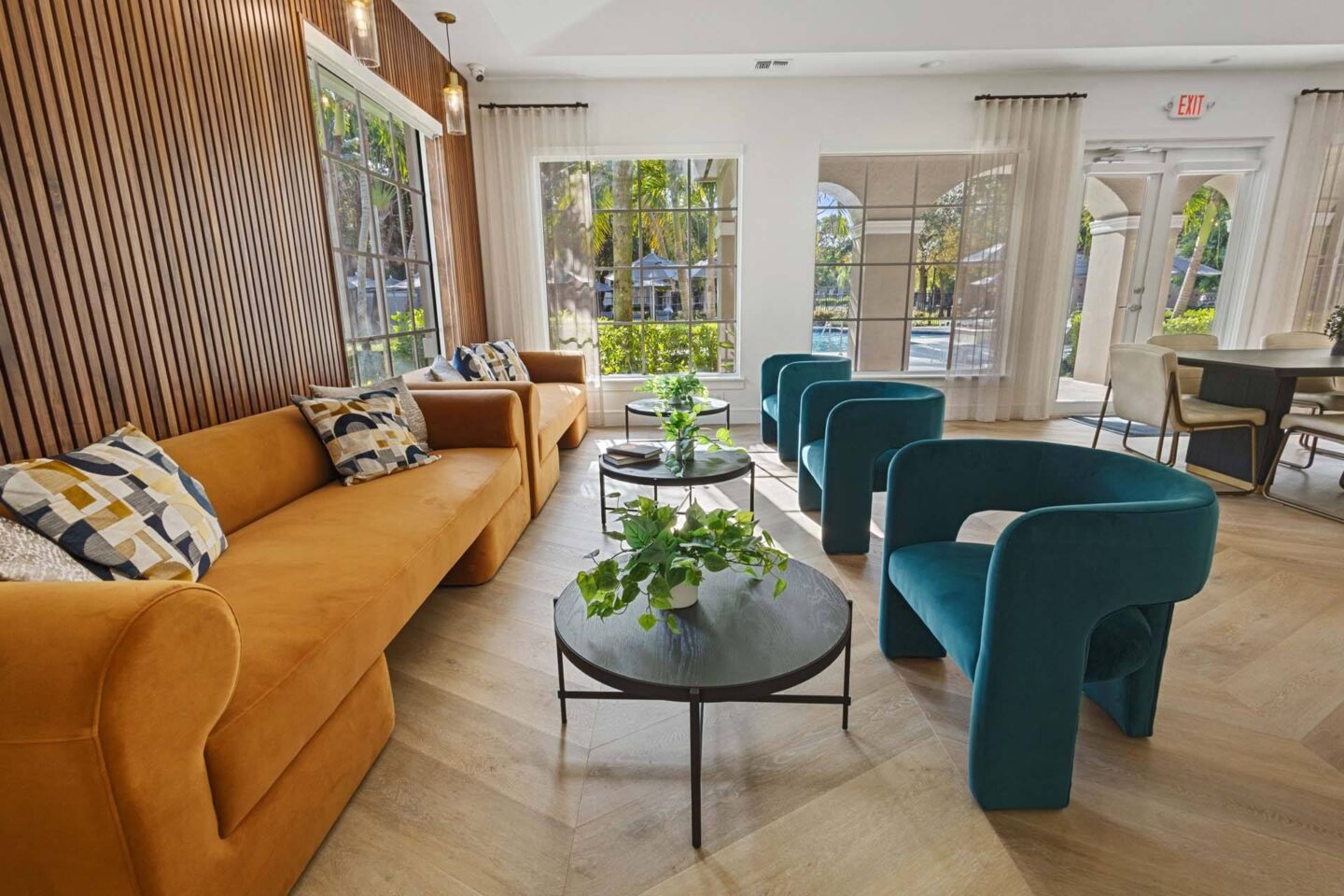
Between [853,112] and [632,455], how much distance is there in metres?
3.62

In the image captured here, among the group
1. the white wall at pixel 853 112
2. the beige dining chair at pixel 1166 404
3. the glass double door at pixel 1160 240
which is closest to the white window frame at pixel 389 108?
the white wall at pixel 853 112

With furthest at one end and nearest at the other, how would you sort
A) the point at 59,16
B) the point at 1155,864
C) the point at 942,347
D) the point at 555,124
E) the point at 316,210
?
the point at 942,347 → the point at 555,124 → the point at 316,210 → the point at 59,16 → the point at 1155,864

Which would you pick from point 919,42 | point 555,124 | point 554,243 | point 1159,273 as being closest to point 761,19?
point 919,42

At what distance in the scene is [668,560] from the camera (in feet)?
4.47

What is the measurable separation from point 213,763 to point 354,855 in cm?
43

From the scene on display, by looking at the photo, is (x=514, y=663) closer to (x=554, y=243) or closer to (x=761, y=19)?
(x=554, y=243)

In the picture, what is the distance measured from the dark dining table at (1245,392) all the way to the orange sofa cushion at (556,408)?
11.4 ft

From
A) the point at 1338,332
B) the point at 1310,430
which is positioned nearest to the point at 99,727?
the point at 1310,430

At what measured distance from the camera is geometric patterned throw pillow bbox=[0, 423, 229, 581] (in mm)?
1286

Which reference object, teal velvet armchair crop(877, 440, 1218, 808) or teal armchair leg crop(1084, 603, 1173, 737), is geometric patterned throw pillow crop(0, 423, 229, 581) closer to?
teal velvet armchair crop(877, 440, 1218, 808)

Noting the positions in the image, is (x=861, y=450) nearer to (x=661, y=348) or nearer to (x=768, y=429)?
(x=768, y=429)

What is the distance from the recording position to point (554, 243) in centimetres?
500

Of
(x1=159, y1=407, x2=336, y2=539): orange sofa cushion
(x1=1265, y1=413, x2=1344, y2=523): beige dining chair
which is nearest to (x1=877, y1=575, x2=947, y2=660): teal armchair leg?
(x1=159, y1=407, x2=336, y2=539): orange sofa cushion

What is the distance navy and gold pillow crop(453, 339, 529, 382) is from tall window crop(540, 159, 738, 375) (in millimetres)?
829
